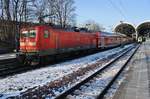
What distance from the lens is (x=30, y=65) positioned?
22312 mm

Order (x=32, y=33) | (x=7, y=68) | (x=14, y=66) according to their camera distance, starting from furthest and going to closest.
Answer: (x=14, y=66)
(x=32, y=33)
(x=7, y=68)

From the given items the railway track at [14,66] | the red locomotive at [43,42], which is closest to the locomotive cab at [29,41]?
the red locomotive at [43,42]

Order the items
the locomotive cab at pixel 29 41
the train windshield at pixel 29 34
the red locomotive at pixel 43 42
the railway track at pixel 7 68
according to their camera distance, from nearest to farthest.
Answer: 1. the railway track at pixel 7 68
2. the red locomotive at pixel 43 42
3. the locomotive cab at pixel 29 41
4. the train windshield at pixel 29 34

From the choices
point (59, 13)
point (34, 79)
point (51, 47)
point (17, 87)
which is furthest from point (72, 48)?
point (59, 13)

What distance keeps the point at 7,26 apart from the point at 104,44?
644 inches

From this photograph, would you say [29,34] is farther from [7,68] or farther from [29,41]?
[7,68]

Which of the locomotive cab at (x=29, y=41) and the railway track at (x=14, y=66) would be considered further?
the locomotive cab at (x=29, y=41)

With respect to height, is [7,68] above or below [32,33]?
below

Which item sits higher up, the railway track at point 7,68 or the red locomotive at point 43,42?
the red locomotive at point 43,42

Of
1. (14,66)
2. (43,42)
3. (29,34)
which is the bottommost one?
(14,66)

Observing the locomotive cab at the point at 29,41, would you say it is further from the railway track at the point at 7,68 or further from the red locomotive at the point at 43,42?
the railway track at the point at 7,68

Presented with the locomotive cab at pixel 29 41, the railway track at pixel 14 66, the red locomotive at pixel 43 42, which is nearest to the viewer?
the railway track at pixel 14 66

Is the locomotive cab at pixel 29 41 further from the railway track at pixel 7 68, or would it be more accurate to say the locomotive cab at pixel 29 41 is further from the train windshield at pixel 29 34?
the railway track at pixel 7 68

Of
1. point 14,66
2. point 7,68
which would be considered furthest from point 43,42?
point 7,68
